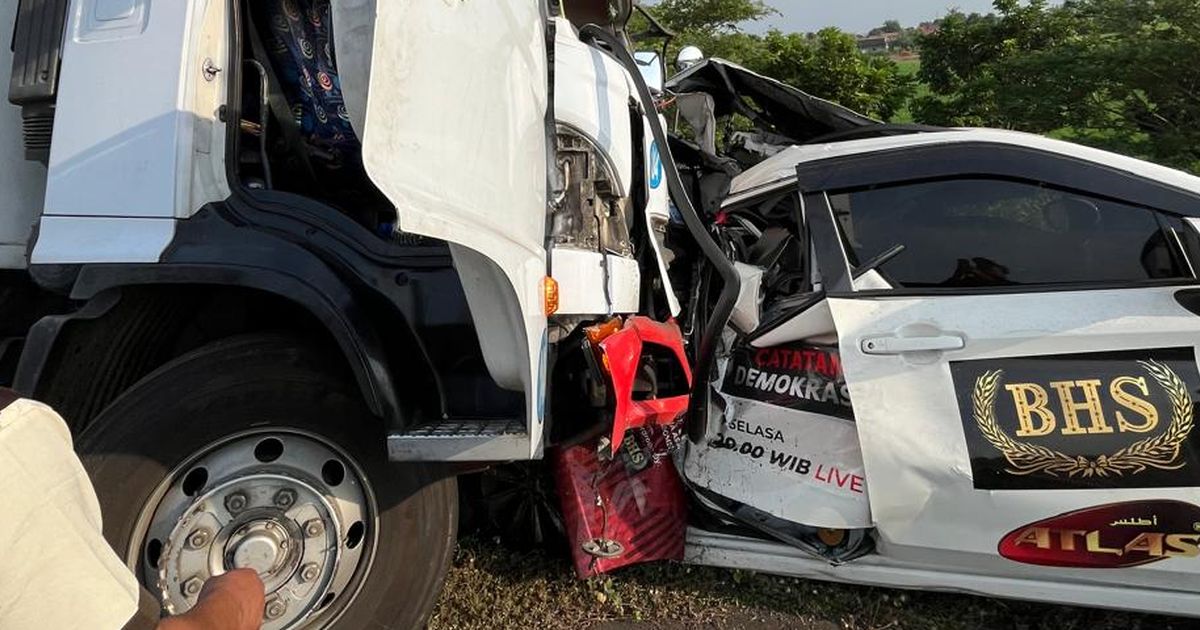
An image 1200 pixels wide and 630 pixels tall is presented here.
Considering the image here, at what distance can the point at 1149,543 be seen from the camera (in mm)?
2322

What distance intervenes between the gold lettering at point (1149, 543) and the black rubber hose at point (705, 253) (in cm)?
135

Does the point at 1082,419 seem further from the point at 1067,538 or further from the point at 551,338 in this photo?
the point at 551,338

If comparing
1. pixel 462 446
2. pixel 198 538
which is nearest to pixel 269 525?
pixel 198 538

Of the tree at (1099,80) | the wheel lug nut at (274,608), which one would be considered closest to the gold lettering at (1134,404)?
the wheel lug nut at (274,608)

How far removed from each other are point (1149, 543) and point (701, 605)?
1.40m

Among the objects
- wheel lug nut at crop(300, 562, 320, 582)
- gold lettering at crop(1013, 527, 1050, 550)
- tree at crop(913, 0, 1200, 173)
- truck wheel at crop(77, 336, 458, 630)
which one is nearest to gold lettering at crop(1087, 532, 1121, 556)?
gold lettering at crop(1013, 527, 1050, 550)

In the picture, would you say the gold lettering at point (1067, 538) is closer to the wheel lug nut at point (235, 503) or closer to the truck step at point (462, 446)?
the truck step at point (462, 446)

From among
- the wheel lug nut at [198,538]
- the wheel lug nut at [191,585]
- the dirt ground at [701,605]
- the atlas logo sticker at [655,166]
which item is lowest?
the dirt ground at [701,605]

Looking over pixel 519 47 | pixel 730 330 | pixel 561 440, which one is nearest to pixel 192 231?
pixel 519 47

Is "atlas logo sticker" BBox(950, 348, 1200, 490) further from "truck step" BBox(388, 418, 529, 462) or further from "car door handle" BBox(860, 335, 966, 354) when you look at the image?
"truck step" BBox(388, 418, 529, 462)

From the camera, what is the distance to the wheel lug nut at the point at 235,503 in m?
2.15

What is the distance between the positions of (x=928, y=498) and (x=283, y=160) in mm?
2352

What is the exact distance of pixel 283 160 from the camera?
2555mm

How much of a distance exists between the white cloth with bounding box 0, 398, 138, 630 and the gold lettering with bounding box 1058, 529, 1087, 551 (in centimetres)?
248
